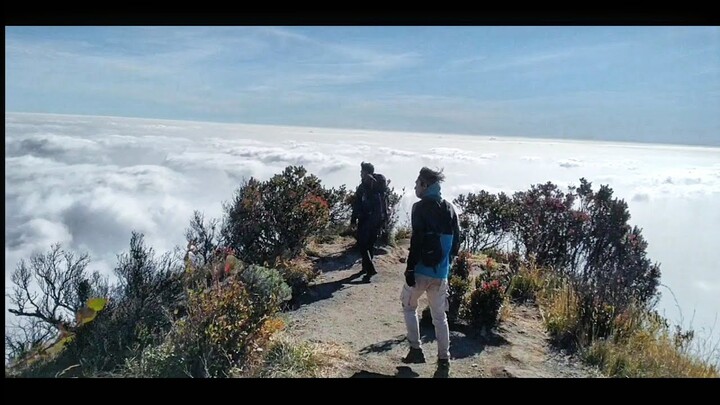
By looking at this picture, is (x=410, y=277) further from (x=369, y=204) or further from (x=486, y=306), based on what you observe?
(x=369, y=204)

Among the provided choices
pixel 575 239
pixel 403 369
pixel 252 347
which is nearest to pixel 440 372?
pixel 403 369

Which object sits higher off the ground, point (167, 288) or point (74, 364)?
point (167, 288)

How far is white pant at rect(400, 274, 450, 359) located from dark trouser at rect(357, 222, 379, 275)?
2.80m

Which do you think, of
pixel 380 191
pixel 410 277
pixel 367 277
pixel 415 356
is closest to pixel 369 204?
pixel 380 191

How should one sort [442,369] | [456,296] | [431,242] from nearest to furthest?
[431,242] → [442,369] → [456,296]

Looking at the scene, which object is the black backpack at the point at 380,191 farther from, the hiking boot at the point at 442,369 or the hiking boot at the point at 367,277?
the hiking boot at the point at 442,369

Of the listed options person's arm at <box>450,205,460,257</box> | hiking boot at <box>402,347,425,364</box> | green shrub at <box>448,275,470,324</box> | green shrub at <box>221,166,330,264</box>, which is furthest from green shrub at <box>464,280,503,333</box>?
green shrub at <box>221,166,330,264</box>

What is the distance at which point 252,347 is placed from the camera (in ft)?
18.6

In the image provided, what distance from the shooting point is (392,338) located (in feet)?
21.5

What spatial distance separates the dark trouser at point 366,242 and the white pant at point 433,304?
2.80 m

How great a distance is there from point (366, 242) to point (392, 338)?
2.15 m

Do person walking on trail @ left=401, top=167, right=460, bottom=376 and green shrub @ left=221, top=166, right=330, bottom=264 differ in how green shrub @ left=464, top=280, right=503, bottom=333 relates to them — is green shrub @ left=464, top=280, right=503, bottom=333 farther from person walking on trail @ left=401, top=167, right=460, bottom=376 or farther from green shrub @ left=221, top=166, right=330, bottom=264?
green shrub @ left=221, top=166, right=330, bottom=264
